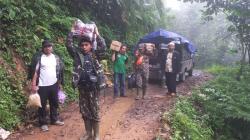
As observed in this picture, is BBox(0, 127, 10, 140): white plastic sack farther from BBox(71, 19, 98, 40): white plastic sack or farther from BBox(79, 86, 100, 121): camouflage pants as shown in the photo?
BBox(71, 19, 98, 40): white plastic sack

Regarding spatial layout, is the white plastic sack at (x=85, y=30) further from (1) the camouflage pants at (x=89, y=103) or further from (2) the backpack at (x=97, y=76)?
(1) the camouflage pants at (x=89, y=103)

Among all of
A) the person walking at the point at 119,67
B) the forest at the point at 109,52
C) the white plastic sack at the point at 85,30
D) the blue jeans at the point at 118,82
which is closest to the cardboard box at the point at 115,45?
the person walking at the point at 119,67

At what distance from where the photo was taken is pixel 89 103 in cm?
713

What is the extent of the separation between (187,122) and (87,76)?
3.79 metres

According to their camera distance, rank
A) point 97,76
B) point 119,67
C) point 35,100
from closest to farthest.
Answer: point 97,76
point 35,100
point 119,67

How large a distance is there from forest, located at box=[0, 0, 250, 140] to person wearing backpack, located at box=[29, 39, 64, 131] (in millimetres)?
621

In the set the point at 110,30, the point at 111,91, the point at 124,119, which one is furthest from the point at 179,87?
the point at 124,119

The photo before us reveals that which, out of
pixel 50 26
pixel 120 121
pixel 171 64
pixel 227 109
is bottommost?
pixel 227 109

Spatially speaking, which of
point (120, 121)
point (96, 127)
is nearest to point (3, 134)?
point (96, 127)

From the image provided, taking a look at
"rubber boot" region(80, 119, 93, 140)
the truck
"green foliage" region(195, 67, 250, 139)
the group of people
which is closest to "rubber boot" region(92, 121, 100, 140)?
the group of people

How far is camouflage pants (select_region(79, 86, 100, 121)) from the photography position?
711 cm

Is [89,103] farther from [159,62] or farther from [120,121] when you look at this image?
[159,62]

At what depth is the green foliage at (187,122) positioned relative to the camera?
9.16 meters

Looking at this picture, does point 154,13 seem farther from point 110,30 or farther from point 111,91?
point 111,91
